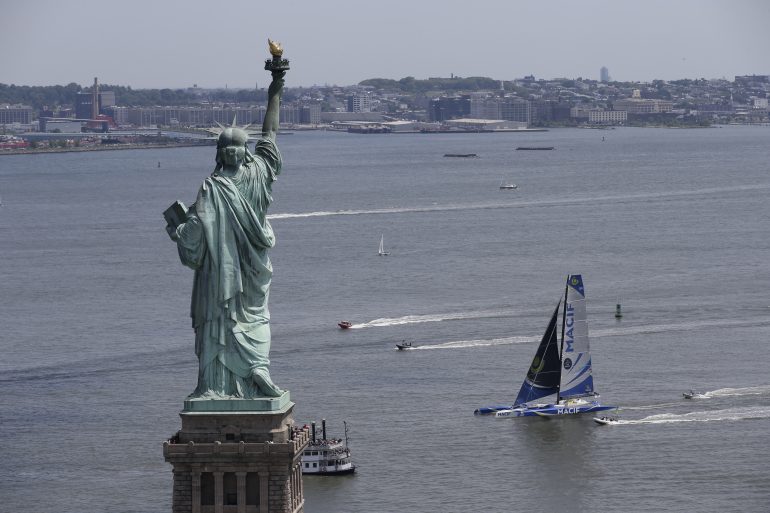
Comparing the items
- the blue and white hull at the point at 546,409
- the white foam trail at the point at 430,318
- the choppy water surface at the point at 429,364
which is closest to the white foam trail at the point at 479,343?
the choppy water surface at the point at 429,364

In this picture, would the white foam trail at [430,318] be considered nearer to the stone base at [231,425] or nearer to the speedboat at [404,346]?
the speedboat at [404,346]

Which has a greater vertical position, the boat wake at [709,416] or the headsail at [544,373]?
the headsail at [544,373]

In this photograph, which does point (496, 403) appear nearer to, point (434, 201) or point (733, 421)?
point (733, 421)

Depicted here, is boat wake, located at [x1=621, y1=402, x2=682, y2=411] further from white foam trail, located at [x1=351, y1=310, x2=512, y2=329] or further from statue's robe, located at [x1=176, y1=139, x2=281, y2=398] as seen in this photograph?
statue's robe, located at [x1=176, y1=139, x2=281, y2=398]

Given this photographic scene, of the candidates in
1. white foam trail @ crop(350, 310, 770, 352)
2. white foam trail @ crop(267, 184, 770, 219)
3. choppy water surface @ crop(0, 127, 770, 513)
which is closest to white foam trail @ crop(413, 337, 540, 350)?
white foam trail @ crop(350, 310, 770, 352)

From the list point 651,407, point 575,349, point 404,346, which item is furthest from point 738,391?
point 404,346

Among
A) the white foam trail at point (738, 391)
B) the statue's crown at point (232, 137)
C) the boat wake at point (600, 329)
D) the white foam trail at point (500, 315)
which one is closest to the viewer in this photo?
the statue's crown at point (232, 137)
